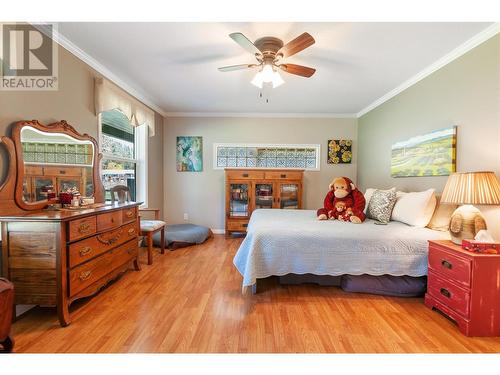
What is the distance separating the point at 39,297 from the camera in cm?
160

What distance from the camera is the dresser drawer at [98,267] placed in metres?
1.68

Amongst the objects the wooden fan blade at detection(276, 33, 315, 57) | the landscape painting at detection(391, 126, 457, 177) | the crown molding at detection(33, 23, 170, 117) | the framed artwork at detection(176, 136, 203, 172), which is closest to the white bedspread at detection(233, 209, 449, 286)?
the landscape painting at detection(391, 126, 457, 177)

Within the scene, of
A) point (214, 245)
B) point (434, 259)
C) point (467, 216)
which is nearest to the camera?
point (467, 216)

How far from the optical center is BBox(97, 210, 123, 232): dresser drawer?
1.97 metres

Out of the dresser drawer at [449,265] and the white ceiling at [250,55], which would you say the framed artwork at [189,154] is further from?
the dresser drawer at [449,265]

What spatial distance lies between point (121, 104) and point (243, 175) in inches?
81.8

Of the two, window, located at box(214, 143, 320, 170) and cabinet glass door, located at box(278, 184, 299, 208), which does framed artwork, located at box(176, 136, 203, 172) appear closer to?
window, located at box(214, 143, 320, 170)

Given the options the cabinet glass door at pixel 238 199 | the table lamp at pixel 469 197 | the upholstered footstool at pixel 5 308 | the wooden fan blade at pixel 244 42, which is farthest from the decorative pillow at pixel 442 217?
the upholstered footstool at pixel 5 308

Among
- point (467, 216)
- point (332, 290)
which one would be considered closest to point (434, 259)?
point (467, 216)

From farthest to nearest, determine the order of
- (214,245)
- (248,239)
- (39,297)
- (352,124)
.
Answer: (352,124)
(214,245)
(248,239)
(39,297)

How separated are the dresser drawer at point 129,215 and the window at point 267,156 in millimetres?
2097
